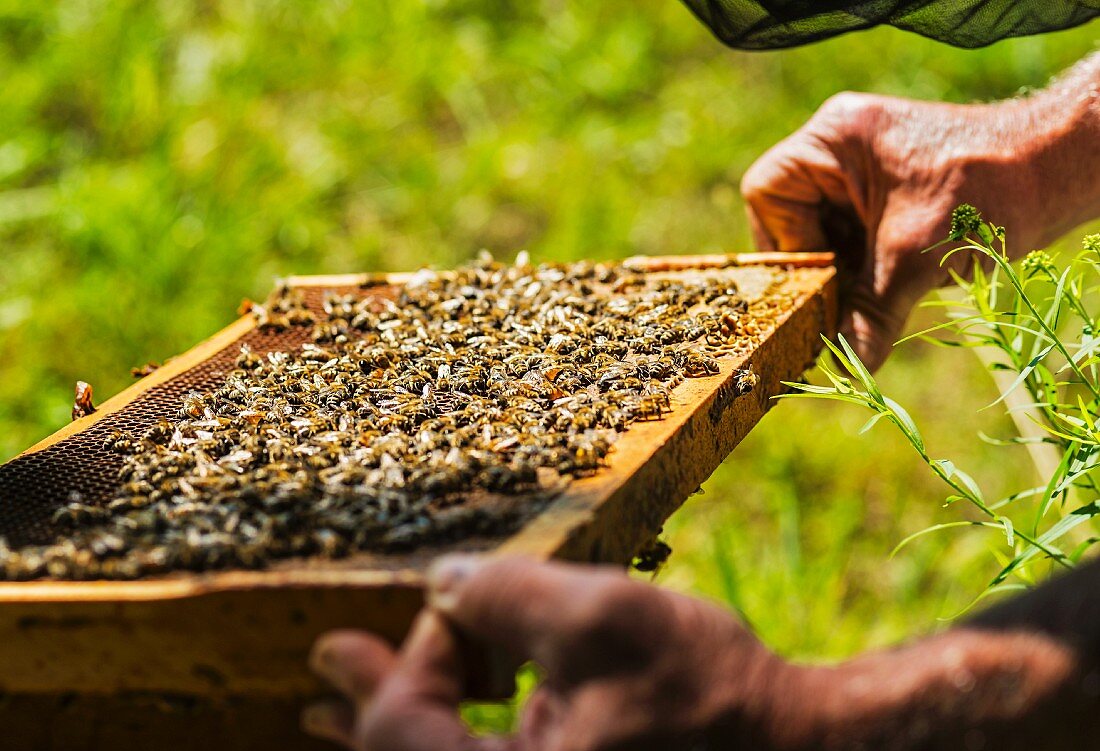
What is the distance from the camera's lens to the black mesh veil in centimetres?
264

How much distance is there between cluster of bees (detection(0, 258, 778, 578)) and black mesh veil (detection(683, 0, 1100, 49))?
650mm

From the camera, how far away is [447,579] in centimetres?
146

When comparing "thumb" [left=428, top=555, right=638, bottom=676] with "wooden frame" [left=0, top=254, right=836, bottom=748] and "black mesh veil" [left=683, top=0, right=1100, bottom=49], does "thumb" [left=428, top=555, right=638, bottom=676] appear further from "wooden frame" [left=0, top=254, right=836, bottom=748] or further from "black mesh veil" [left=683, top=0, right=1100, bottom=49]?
"black mesh veil" [left=683, top=0, right=1100, bottom=49]

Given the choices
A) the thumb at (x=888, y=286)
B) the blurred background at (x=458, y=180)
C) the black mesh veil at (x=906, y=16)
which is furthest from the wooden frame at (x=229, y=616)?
the blurred background at (x=458, y=180)

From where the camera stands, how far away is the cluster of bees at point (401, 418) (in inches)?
66.4

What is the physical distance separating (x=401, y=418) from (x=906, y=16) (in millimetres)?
1570

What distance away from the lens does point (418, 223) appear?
21.8 ft

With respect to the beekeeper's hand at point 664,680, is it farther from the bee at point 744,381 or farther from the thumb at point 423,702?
the bee at point 744,381

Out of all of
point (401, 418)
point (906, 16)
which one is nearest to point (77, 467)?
point (401, 418)

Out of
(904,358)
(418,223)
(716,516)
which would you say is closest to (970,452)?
(904,358)

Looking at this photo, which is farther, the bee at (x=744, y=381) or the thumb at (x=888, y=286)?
the thumb at (x=888, y=286)

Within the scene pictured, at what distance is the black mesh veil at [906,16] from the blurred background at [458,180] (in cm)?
260

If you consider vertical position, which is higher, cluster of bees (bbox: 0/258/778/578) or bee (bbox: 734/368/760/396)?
cluster of bees (bbox: 0/258/778/578)

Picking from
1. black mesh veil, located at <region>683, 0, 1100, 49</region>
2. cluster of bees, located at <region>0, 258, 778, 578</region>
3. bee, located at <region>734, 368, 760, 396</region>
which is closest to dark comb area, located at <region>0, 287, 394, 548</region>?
cluster of bees, located at <region>0, 258, 778, 578</region>
